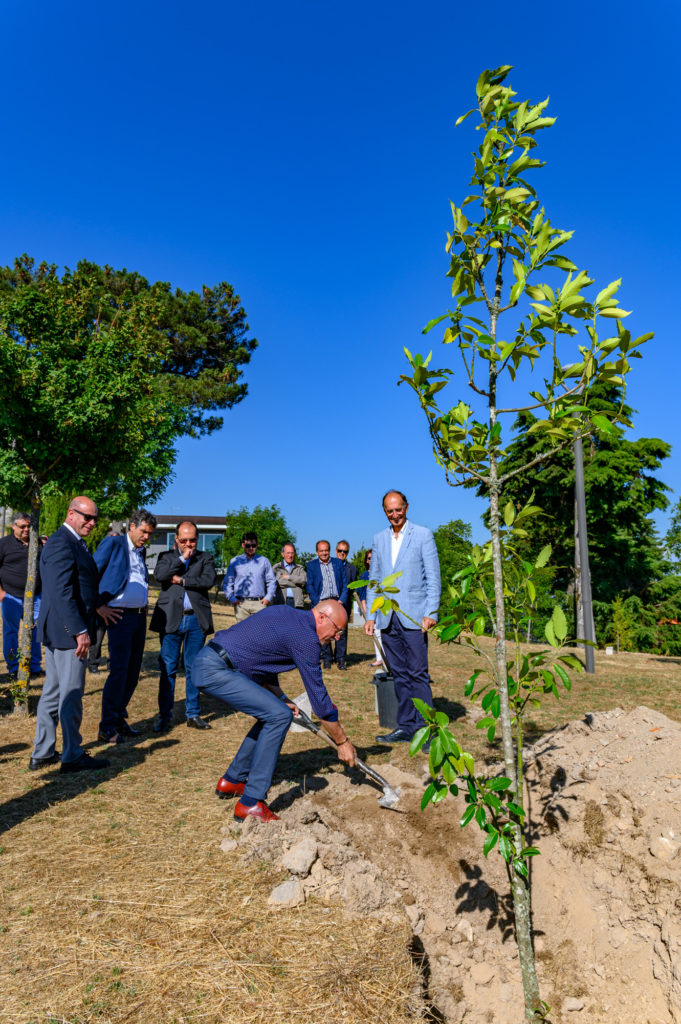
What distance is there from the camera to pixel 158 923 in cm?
300

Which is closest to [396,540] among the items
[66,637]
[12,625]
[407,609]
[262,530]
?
[407,609]

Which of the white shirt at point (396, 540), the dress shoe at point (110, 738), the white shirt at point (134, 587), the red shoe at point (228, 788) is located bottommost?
the red shoe at point (228, 788)

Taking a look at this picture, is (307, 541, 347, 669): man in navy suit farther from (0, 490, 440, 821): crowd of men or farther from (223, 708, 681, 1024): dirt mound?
(223, 708, 681, 1024): dirt mound

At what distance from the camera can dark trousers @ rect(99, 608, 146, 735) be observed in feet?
19.0

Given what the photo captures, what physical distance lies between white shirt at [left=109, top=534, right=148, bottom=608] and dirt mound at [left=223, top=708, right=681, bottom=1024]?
247 cm

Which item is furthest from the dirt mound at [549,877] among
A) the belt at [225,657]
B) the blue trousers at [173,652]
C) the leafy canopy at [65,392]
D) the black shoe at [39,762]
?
the leafy canopy at [65,392]

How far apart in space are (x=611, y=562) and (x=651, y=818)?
2238 centimetres

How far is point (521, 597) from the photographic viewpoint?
278cm

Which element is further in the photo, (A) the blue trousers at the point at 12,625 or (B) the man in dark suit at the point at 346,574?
(B) the man in dark suit at the point at 346,574

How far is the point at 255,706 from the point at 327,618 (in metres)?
0.79

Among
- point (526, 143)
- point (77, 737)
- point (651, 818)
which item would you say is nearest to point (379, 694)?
point (77, 737)

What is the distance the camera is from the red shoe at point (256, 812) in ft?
13.1

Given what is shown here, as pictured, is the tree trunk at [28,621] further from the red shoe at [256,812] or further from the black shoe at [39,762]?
the red shoe at [256,812]

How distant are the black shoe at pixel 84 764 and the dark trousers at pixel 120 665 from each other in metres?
0.71
